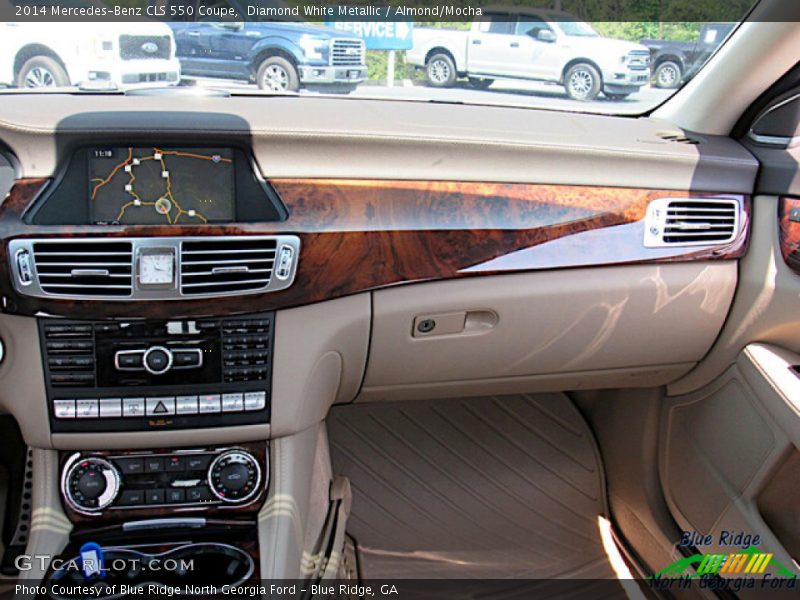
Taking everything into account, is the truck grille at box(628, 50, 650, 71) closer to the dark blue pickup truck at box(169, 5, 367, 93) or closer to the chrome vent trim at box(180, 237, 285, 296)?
the dark blue pickup truck at box(169, 5, 367, 93)

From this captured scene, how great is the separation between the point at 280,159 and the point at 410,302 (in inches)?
18.1

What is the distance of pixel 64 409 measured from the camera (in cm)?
178

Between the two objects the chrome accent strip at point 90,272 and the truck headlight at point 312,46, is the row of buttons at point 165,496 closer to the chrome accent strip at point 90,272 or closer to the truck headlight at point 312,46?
the chrome accent strip at point 90,272

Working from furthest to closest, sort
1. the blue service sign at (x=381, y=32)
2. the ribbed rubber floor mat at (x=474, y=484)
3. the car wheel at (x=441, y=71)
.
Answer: the ribbed rubber floor mat at (x=474, y=484), the car wheel at (x=441, y=71), the blue service sign at (x=381, y=32)

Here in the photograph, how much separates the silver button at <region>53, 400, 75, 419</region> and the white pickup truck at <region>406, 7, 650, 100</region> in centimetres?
118

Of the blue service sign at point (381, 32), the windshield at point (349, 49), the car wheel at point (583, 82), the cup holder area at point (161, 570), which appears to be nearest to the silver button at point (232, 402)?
the cup holder area at point (161, 570)

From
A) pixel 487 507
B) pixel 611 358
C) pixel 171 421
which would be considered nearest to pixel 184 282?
pixel 171 421

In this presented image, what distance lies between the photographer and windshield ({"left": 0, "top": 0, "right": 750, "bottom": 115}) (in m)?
1.88

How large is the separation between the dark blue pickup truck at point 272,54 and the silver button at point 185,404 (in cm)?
85

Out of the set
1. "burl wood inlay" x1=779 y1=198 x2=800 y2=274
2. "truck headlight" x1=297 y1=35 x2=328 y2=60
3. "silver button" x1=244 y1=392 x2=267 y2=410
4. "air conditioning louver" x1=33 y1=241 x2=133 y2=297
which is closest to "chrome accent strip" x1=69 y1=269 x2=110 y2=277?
"air conditioning louver" x1=33 y1=241 x2=133 y2=297

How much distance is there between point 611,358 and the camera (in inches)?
83.6

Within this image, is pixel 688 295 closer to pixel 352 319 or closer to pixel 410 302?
pixel 410 302

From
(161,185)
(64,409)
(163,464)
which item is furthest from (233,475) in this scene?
(161,185)

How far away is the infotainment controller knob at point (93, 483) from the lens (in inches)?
72.5
